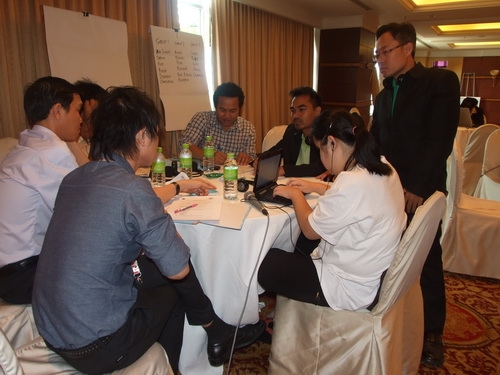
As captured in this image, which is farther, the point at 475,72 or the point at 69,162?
the point at 475,72

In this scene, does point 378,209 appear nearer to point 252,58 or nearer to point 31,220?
point 31,220

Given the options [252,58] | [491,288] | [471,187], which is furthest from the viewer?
[252,58]

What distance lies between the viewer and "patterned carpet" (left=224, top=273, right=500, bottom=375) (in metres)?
1.86

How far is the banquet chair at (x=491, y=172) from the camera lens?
315cm

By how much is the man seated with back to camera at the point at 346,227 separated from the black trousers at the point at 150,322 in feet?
0.95

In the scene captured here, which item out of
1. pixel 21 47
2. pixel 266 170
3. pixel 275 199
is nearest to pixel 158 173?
pixel 266 170

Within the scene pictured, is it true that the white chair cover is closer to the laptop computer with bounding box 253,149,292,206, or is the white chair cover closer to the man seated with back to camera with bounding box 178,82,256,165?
the man seated with back to camera with bounding box 178,82,256,165

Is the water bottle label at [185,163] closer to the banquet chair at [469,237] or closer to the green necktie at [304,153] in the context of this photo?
the green necktie at [304,153]

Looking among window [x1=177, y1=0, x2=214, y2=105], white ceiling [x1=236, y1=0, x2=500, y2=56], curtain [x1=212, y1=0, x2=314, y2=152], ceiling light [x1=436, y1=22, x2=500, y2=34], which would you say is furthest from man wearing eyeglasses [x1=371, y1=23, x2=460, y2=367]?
ceiling light [x1=436, y1=22, x2=500, y2=34]

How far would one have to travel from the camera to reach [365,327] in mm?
1419

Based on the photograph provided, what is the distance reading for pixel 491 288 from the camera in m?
2.69

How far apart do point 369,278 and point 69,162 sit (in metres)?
1.27

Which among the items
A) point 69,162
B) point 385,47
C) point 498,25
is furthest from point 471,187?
point 498,25

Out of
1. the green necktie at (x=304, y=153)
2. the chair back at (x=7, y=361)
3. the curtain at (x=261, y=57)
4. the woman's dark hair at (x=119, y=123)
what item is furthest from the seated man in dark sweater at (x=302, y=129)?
the curtain at (x=261, y=57)
